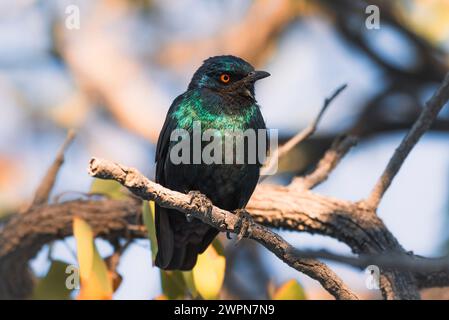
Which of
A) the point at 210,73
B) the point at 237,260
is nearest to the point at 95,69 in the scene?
the point at 237,260

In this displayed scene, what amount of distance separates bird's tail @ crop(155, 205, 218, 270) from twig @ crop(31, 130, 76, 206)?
3.94 feet

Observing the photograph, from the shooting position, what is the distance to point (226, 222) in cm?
435

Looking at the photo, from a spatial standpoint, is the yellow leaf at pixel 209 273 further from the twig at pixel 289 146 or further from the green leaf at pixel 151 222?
the twig at pixel 289 146

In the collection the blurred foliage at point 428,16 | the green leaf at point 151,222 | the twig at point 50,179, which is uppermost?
the blurred foliage at point 428,16

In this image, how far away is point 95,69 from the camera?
9.72m

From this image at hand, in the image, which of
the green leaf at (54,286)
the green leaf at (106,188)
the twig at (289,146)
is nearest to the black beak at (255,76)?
the twig at (289,146)

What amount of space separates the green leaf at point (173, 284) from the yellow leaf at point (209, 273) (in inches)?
9.6

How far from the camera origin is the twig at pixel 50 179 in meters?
5.88

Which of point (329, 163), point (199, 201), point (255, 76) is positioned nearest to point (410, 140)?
point (329, 163)

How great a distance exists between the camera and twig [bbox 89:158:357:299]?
371 centimetres

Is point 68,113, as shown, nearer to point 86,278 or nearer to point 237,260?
point 237,260

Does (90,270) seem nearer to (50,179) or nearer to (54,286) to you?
(54,286)
